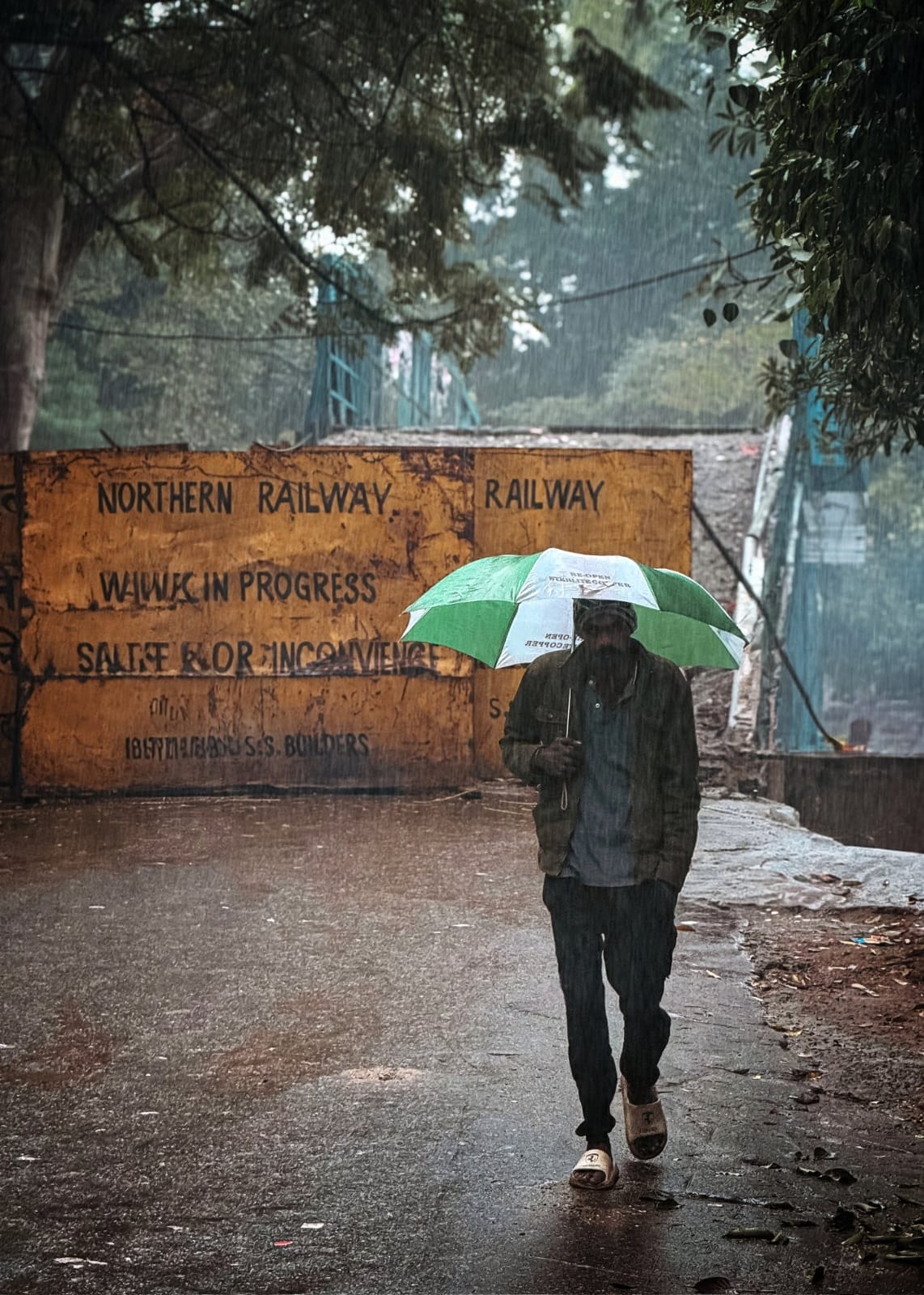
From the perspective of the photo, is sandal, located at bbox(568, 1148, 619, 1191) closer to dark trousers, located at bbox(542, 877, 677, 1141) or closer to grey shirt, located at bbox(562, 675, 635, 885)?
dark trousers, located at bbox(542, 877, 677, 1141)

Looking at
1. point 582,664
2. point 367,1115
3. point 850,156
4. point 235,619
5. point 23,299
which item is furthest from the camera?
point 23,299

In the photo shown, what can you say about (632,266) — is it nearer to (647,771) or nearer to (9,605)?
(9,605)

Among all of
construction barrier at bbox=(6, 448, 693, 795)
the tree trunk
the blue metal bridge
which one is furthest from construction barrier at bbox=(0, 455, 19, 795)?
the blue metal bridge

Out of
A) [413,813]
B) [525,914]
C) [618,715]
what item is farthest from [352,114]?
[618,715]

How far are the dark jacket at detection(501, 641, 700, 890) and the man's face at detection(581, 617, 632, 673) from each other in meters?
0.05

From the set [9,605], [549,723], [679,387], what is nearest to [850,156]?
[549,723]

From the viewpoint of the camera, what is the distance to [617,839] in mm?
4055

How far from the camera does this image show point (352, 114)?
14.5 meters

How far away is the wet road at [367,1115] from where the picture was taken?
138 inches

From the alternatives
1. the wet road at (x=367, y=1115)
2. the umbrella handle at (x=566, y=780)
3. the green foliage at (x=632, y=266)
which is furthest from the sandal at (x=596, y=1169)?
the green foliage at (x=632, y=266)

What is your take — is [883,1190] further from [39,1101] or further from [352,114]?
[352,114]

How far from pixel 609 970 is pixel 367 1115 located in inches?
36.3

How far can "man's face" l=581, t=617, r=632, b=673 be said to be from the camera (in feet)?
13.4

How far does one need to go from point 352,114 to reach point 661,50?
34967 mm
